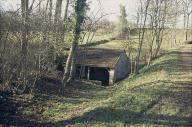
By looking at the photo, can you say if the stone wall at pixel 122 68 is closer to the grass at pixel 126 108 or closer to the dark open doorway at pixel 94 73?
the dark open doorway at pixel 94 73

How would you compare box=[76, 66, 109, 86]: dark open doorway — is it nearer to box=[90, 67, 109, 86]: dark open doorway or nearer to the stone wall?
box=[90, 67, 109, 86]: dark open doorway

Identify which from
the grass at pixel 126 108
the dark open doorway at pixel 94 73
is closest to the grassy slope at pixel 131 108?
the grass at pixel 126 108

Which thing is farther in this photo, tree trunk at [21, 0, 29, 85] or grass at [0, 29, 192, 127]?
tree trunk at [21, 0, 29, 85]

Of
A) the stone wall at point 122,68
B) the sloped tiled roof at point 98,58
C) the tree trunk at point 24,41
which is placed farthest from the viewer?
the stone wall at point 122,68

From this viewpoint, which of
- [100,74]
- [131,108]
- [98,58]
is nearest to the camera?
[131,108]

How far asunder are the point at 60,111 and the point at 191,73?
1424cm

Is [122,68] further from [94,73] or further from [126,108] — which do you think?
[126,108]

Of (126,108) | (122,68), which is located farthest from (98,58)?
(126,108)

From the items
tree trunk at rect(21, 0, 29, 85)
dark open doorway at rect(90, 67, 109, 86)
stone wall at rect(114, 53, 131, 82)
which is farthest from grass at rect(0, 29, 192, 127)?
stone wall at rect(114, 53, 131, 82)

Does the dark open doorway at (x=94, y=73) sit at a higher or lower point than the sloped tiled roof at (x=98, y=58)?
lower

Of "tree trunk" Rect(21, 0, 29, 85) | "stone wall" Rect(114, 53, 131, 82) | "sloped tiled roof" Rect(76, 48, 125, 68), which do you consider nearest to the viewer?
"tree trunk" Rect(21, 0, 29, 85)

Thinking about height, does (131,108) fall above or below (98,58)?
below

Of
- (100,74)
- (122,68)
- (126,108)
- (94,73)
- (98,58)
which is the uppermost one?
(98,58)

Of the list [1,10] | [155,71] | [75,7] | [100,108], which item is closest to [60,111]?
[100,108]
